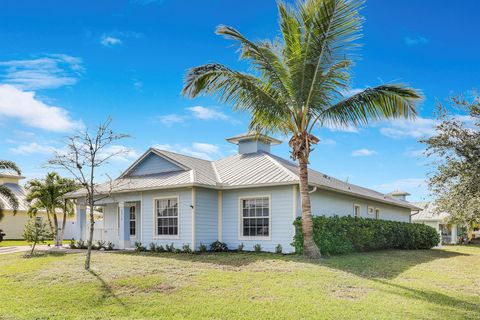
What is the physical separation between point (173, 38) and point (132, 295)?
868 cm

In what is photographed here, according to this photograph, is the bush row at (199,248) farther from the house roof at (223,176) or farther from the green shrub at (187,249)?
the house roof at (223,176)

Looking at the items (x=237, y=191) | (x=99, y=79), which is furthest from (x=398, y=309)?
(x=99, y=79)

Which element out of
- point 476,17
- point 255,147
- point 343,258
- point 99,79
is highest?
point 476,17

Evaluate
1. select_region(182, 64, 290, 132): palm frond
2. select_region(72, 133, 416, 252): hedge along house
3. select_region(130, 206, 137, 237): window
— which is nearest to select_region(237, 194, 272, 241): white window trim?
select_region(72, 133, 416, 252): hedge along house

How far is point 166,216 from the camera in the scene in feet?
61.1

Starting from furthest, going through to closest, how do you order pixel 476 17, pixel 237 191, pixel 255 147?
pixel 255 147, pixel 237 191, pixel 476 17

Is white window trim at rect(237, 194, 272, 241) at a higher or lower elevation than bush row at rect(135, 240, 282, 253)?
higher

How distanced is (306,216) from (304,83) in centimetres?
444

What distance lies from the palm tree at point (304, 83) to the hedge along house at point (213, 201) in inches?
97.1

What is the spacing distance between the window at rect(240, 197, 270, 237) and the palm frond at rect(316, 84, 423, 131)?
14.5 feet

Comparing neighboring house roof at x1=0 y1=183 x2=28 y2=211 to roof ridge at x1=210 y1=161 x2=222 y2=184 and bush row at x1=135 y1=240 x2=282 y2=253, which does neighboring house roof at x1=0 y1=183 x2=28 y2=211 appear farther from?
bush row at x1=135 y1=240 x2=282 y2=253

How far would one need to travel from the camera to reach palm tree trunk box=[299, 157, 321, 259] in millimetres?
14680

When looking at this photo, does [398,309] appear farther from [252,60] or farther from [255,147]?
[255,147]

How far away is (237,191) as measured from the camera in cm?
1819
